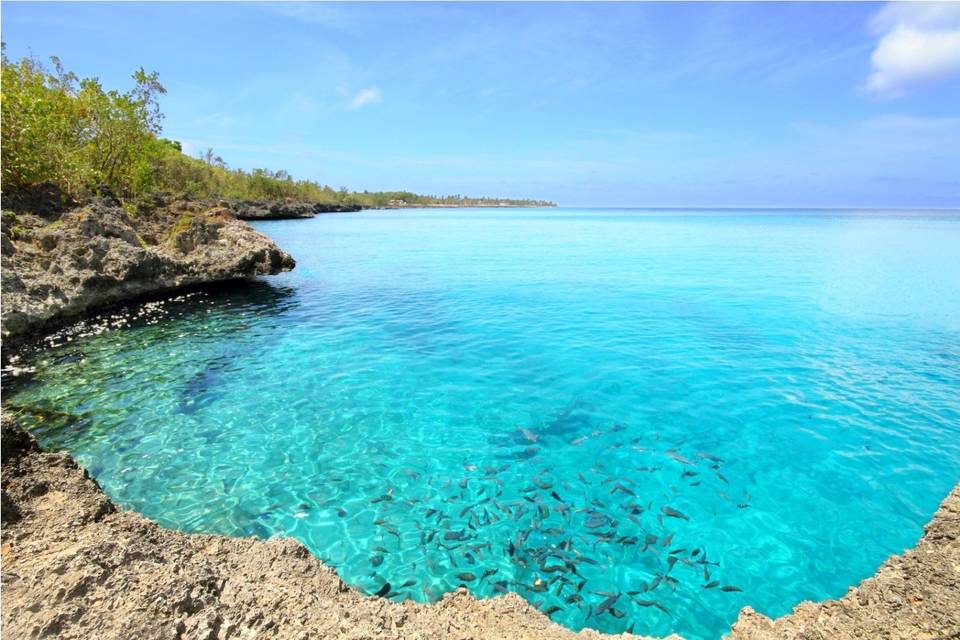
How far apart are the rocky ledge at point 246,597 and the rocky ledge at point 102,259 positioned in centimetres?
1187

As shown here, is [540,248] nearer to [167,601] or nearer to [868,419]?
[868,419]

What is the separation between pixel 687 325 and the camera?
15.3 meters

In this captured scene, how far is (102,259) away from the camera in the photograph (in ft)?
46.9

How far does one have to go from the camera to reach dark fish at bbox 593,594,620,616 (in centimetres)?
460

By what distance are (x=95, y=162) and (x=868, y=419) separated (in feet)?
123

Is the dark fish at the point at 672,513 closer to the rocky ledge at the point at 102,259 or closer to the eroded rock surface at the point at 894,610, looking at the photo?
the eroded rock surface at the point at 894,610

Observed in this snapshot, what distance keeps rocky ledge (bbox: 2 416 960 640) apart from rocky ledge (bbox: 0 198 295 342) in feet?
39.0

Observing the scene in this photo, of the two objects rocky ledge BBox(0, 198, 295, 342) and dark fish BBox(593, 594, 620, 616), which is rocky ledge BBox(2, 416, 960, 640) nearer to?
dark fish BBox(593, 594, 620, 616)

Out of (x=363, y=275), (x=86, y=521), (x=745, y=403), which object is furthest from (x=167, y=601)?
(x=363, y=275)

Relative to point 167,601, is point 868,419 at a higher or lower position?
lower

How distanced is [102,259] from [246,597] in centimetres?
1612

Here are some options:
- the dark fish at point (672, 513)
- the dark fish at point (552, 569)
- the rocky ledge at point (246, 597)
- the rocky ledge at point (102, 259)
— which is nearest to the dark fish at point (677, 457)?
the dark fish at point (672, 513)

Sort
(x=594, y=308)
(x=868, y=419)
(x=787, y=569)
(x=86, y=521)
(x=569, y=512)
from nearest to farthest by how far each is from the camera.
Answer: (x=86, y=521)
(x=787, y=569)
(x=569, y=512)
(x=868, y=419)
(x=594, y=308)

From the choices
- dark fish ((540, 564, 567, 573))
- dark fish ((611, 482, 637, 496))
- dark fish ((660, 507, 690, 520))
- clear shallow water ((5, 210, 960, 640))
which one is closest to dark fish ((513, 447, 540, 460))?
clear shallow water ((5, 210, 960, 640))
